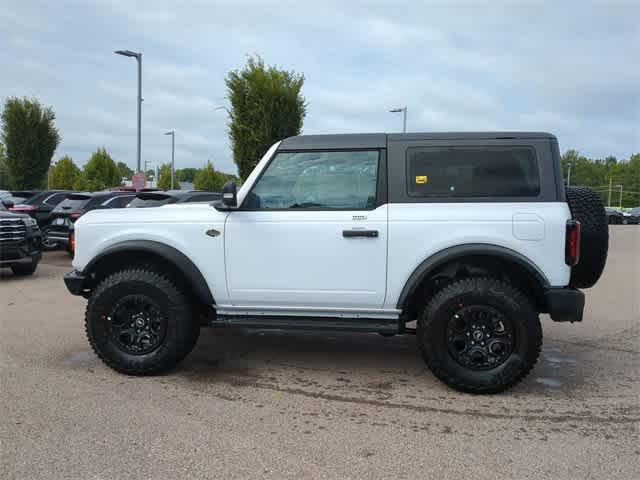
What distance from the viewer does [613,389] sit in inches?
173

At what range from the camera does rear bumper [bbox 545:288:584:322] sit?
4.04 meters

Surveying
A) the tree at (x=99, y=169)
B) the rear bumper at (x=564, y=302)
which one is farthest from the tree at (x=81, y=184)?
the rear bumper at (x=564, y=302)

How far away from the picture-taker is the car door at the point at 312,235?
14.0 ft

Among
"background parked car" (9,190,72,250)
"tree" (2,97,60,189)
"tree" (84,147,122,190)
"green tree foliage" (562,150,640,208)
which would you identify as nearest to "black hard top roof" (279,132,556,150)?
"background parked car" (9,190,72,250)

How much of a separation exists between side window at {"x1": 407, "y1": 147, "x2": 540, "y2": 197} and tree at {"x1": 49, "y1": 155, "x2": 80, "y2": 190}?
156 feet

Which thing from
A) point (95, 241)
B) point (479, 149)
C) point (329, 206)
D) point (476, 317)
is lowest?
point (476, 317)

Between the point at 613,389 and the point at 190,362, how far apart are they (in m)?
3.56

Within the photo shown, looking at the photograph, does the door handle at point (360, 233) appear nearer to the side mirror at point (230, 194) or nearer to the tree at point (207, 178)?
the side mirror at point (230, 194)

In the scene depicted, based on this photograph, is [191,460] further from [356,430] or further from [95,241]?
[95,241]

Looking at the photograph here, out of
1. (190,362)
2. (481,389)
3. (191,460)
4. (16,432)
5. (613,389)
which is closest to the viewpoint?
(191,460)

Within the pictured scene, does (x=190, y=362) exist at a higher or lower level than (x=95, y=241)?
lower

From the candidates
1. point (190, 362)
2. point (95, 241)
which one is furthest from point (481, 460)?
point (95, 241)

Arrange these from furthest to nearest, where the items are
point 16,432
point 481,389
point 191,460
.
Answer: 1. point 481,389
2. point 16,432
3. point 191,460

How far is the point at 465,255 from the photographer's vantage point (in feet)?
13.5
